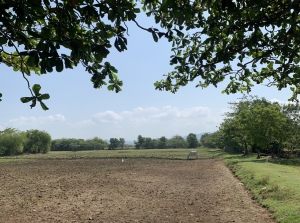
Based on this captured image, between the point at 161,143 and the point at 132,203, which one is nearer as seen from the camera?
the point at 132,203

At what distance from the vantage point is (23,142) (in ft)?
186

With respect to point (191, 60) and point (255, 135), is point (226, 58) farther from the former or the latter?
point (255, 135)

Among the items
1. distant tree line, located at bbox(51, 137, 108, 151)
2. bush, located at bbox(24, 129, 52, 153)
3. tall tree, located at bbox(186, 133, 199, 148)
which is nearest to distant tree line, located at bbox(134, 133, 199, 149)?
tall tree, located at bbox(186, 133, 199, 148)

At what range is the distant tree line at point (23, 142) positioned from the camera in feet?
176

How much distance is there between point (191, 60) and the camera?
12.1 feet

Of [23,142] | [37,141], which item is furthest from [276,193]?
[37,141]

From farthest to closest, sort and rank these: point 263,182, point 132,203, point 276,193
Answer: point 263,182, point 132,203, point 276,193

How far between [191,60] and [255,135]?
23.0 meters

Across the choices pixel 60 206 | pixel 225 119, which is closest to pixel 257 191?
pixel 60 206

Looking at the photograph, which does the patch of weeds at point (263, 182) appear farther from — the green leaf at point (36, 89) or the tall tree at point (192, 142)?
the tall tree at point (192, 142)

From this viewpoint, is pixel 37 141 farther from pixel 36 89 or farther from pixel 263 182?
pixel 36 89

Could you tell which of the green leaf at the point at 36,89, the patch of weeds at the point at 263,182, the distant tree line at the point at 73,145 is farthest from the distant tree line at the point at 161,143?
the green leaf at the point at 36,89

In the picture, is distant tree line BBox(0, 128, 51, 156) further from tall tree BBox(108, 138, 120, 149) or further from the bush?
tall tree BBox(108, 138, 120, 149)

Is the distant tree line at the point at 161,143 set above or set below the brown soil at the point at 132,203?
above
